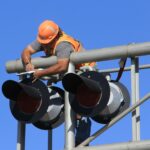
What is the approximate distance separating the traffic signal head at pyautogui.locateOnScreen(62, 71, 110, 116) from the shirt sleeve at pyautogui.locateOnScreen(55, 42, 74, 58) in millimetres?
401

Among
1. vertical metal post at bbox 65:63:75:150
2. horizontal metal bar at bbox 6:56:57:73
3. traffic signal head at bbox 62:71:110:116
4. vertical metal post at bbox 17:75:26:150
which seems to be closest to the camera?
traffic signal head at bbox 62:71:110:116

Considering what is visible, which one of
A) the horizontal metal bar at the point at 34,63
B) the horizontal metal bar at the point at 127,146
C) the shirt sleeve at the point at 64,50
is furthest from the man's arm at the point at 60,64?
the horizontal metal bar at the point at 127,146

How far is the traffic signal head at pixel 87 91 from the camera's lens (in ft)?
37.8

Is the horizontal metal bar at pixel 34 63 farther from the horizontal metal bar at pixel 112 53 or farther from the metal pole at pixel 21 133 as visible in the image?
the metal pole at pixel 21 133

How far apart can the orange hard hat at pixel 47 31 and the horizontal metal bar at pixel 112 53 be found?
2.14ft

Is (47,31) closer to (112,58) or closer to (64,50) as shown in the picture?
(64,50)

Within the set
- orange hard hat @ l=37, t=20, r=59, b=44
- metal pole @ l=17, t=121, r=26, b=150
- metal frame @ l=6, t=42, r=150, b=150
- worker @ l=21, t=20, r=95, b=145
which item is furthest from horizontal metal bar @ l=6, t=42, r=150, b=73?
metal pole @ l=17, t=121, r=26, b=150

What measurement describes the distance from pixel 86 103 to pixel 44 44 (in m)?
1.19

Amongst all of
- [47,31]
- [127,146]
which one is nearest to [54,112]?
[47,31]

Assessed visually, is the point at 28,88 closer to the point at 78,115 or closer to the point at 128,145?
the point at 78,115

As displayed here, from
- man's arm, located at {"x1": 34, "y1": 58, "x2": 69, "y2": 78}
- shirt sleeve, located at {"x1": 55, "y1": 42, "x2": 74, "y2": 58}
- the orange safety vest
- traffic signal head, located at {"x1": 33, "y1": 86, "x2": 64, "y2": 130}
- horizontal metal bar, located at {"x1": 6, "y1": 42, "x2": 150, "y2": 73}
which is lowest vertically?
traffic signal head, located at {"x1": 33, "y1": 86, "x2": 64, "y2": 130}

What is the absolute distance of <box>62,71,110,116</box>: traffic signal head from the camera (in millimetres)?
11523

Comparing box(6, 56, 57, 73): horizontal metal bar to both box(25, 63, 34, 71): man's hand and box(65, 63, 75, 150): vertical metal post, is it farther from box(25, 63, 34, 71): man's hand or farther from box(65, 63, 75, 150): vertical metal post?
box(65, 63, 75, 150): vertical metal post

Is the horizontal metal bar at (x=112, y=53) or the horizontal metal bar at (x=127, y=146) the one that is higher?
the horizontal metal bar at (x=112, y=53)
